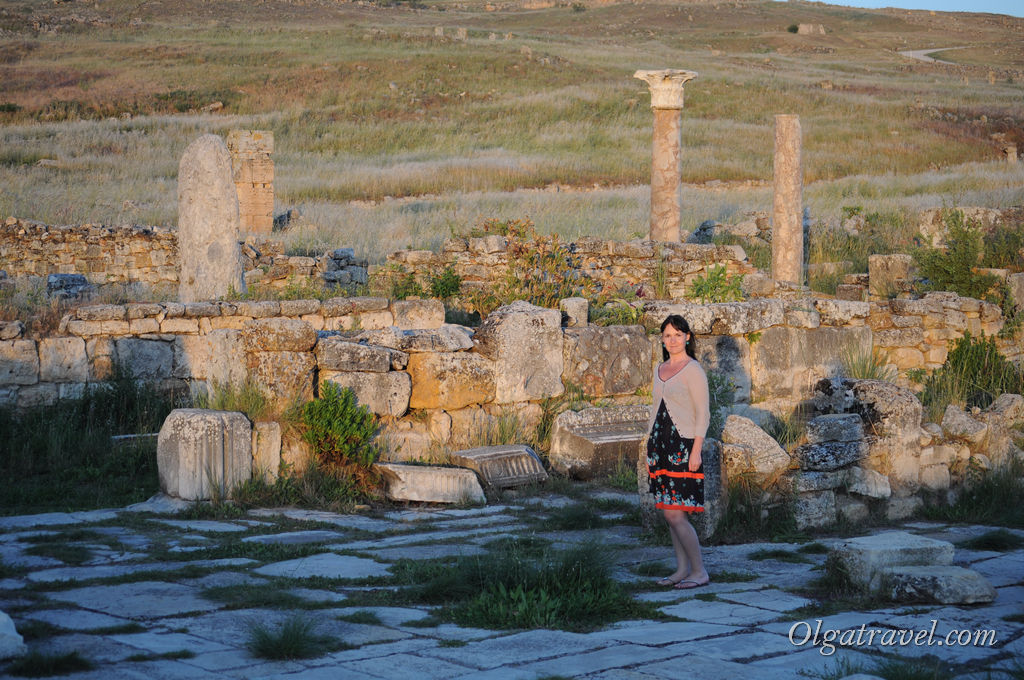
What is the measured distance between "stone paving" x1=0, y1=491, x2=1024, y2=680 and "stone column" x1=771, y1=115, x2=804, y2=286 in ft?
37.7

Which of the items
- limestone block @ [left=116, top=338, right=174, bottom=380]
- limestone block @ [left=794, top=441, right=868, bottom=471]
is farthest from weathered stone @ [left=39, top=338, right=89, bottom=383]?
limestone block @ [left=794, top=441, right=868, bottom=471]

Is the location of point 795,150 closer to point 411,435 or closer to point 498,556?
point 411,435

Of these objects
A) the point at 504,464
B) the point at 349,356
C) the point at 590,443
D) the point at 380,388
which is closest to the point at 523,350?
the point at 590,443

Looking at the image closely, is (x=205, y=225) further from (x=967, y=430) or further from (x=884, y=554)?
(x=884, y=554)

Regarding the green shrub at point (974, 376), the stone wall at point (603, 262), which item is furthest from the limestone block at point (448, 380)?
the stone wall at point (603, 262)

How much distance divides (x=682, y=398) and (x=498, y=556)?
59.6 inches

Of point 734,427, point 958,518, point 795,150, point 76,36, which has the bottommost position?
point 958,518

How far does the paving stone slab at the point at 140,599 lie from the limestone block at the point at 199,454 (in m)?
2.18

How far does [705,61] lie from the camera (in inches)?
2562

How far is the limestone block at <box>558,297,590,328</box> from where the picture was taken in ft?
35.8

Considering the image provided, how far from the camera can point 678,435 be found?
6875mm

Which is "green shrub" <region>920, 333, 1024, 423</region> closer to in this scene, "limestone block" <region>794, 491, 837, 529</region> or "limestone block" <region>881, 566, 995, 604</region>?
"limestone block" <region>794, 491, 837, 529</region>

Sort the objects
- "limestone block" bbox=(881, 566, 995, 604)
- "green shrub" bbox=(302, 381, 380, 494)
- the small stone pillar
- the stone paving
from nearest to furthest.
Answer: the stone paving
"limestone block" bbox=(881, 566, 995, 604)
"green shrub" bbox=(302, 381, 380, 494)
the small stone pillar

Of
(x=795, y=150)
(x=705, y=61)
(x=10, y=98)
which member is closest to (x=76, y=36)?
(x=10, y=98)
